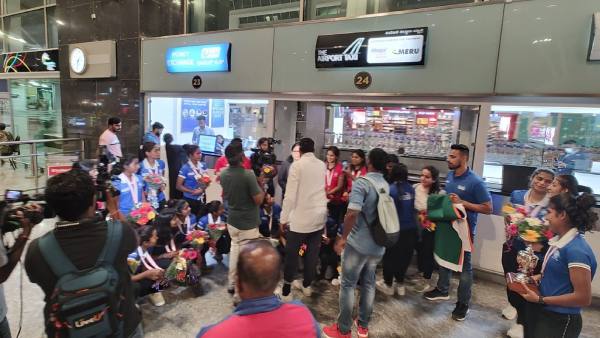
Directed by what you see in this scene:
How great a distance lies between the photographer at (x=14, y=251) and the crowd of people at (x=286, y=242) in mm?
12

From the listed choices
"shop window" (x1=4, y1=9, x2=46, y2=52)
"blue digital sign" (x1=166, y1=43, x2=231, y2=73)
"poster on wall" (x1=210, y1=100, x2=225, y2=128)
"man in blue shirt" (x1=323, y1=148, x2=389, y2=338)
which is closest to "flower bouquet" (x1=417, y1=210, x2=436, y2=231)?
"man in blue shirt" (x1=323, y1=148, x2=389, y2=338)

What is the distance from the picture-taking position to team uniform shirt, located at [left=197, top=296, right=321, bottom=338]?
1057mm

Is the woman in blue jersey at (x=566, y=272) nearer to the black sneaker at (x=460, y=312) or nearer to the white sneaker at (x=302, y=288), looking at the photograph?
the black sneaker at (x=460, y=312)

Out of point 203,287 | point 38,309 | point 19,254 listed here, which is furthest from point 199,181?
point 19,254

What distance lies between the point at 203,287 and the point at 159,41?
496 cm

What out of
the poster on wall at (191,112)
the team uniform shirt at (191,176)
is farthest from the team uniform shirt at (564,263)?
the poster on wall at (191,112)

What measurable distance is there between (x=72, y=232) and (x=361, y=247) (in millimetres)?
1882

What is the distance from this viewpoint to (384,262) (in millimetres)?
3711

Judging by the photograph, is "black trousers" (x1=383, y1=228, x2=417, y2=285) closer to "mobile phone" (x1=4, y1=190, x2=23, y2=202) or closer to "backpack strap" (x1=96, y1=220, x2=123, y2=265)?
"backpack strap" (x1=96, y1=220, x2=123, y2=265)

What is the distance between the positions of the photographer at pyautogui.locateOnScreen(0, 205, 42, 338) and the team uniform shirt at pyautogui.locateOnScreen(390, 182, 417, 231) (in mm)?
2889

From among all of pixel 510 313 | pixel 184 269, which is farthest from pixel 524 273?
pixel 184 269

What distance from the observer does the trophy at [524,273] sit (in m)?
1.99

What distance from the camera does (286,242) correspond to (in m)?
3.30

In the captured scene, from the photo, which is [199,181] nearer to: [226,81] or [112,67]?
[226,81]
